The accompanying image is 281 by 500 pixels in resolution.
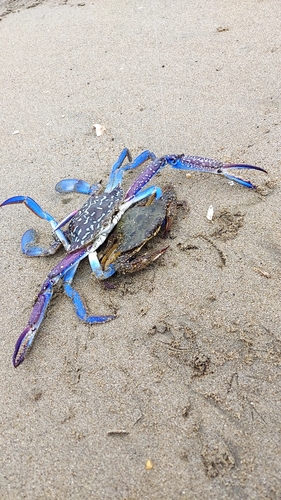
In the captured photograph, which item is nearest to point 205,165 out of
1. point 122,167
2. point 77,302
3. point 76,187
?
point 122,167

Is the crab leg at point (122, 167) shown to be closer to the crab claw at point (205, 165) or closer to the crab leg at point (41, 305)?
the crab claw at point (205, 165)

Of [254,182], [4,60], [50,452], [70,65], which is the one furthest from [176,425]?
[4,60]

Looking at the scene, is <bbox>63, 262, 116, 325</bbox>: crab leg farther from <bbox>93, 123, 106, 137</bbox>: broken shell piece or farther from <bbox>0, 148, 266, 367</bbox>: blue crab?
<bbox>93, 123, 106, 137</bbox>: broken shell piece

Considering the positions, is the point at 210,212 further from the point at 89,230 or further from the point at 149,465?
the point at 149,465

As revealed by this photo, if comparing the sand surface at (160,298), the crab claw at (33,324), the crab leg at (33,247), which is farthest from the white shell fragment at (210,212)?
the crab claw at (33,324)

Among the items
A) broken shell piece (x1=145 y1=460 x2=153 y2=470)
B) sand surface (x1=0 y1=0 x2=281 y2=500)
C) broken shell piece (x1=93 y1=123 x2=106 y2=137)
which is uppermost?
broken shell piece (x1=93 y1=123 x2=106 y2=137)

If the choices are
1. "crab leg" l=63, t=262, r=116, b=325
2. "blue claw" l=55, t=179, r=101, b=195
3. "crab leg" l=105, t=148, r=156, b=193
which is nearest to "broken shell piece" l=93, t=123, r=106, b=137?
"crab leg" l=105, t=148, r=156, b=193

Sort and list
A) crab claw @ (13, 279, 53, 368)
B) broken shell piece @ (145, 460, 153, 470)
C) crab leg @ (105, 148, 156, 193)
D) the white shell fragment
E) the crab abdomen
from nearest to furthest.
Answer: broken shell piece @ (145, 460, 153, 470) < crab claw @ (13, 279, 53, 368) < the crab abdomen < the white shell fragment < crab leg @ (105, 148, 156, 193)
